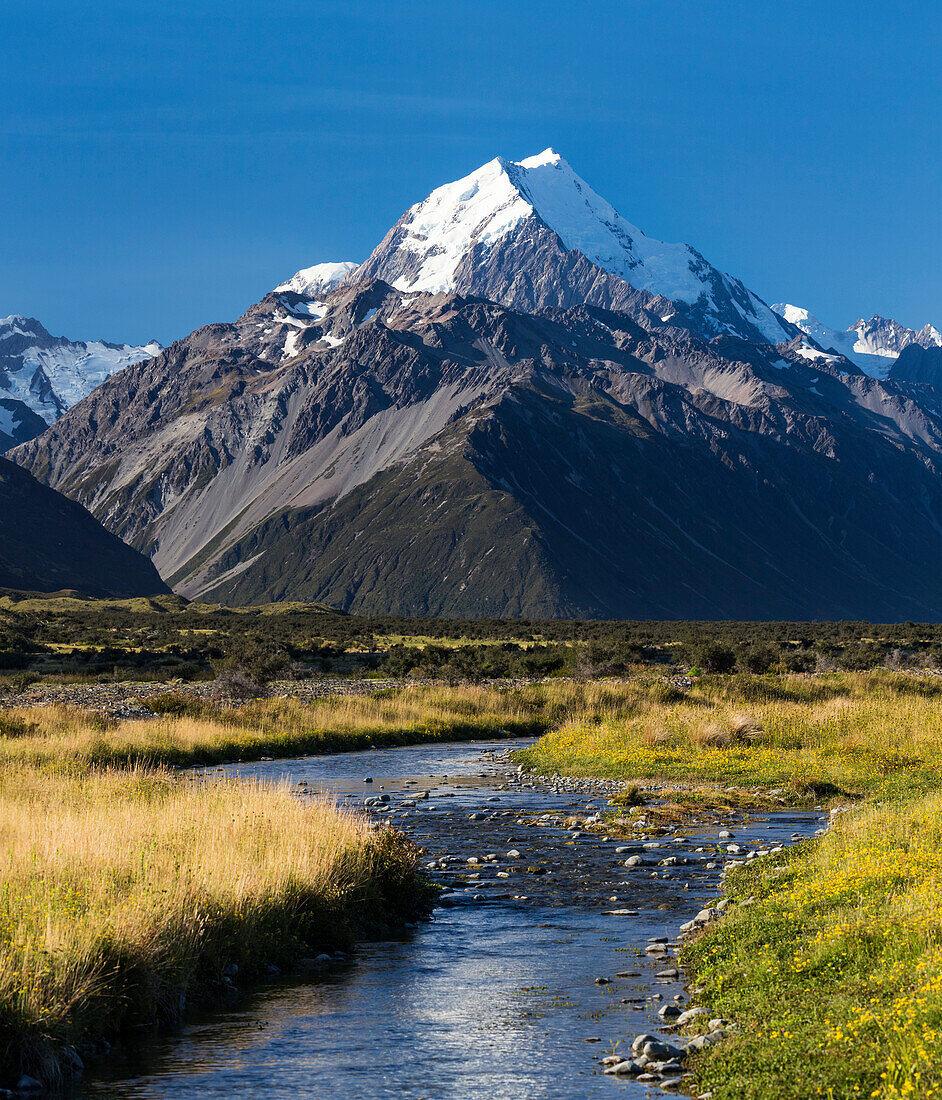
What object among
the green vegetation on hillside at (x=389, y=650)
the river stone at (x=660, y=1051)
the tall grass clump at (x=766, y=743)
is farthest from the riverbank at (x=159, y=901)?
the green vegetation on hillside at (x=389, y=650)

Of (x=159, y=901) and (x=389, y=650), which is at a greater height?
(x=159, y=901)

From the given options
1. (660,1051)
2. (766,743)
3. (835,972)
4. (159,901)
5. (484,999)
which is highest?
(159,901)

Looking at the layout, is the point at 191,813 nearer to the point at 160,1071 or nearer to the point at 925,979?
the point at 160,1071

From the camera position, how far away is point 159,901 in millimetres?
17016

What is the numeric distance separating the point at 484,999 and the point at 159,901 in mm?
5124

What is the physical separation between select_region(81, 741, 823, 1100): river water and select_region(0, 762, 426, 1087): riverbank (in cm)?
64

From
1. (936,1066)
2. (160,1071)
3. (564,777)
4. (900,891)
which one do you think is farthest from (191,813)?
(564,777)

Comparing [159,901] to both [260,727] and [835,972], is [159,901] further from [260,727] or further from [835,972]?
[260,727]

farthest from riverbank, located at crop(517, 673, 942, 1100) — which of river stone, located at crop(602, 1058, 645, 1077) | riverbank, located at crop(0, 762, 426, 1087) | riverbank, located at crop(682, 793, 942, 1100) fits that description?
riverbank, located at crop(0, 762, 426, 1087)

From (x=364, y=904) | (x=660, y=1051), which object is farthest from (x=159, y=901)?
(x=660, y=1051)

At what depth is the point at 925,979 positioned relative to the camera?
42.6 ft

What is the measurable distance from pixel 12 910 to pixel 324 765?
32107 mm

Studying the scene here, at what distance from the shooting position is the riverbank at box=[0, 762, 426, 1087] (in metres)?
14.2

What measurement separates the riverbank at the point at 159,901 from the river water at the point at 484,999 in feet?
2.09
